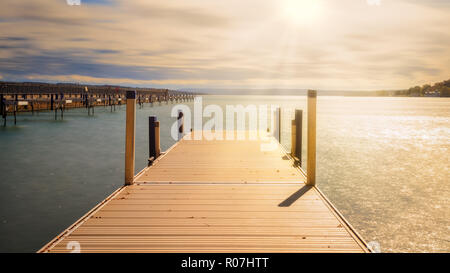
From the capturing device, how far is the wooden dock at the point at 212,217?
12.8ft

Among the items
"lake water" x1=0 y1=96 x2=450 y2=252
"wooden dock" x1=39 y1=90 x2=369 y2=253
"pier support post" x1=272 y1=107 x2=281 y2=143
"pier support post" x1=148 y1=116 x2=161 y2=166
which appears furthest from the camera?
"pier support post" x1=272 y1=107 x2=281 y2=143

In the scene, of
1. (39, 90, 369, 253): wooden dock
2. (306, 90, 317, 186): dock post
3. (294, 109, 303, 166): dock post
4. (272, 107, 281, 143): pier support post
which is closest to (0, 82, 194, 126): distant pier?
(272, 107, 281, 143): pier support post

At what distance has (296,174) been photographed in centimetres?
786

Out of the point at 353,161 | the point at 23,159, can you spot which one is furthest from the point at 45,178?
the point at 353,161

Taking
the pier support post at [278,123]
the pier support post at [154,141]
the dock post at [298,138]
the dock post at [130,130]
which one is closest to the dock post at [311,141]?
the dock post at [130,130]

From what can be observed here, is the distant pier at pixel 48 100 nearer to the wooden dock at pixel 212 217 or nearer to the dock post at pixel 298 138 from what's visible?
the dock post at pixel 298 138

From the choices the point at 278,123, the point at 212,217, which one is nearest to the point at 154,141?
the point at 212,217

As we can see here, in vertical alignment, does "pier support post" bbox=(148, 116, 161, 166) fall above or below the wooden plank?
above

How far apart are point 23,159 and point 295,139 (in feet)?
34.8

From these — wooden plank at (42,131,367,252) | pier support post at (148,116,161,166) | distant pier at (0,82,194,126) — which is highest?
distant pier at (0,82,194,126)

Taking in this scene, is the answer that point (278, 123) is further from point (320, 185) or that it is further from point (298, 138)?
point (298, 138)

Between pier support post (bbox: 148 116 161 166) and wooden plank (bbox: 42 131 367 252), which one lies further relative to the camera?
pier support post (bbox: 148 116 161 166)

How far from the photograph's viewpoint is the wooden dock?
154 inches

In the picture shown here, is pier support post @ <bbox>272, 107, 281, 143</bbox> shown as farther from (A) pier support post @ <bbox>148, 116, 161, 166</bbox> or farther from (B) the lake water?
(A) pier support post @ <bbox>148, 116, 161, 166</bbox>
